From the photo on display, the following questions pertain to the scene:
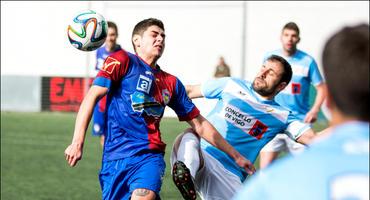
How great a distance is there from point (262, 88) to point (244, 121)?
12.6 inches

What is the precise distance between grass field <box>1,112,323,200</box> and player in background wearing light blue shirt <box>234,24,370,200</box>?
676cm

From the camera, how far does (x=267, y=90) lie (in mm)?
6355

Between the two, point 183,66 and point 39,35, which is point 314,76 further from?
point 39,35

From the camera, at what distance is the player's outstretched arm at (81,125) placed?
16.0ft

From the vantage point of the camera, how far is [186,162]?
5852mm

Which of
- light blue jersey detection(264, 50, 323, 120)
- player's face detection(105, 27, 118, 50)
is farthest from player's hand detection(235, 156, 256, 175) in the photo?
player's face detection(105, 27, 118, 50)

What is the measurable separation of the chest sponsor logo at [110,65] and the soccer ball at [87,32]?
35.9 inches

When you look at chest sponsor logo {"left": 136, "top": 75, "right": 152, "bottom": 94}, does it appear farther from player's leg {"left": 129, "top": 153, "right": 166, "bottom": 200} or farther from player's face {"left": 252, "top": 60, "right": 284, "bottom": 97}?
player's face {"left": 252, "top": 60, "right": 284, "bottom": 97}

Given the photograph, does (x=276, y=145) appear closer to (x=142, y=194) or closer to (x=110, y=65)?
(x=142, y=194)

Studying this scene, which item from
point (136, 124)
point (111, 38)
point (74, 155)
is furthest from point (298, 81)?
point (74, 155)

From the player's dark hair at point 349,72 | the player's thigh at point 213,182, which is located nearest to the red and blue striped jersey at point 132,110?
the player's thigh at point 213,182

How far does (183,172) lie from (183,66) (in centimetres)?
1627

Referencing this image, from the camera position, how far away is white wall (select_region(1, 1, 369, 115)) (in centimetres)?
2080

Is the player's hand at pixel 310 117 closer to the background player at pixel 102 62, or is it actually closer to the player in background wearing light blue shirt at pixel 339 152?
the background player at pixel 102 62
